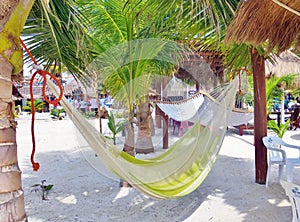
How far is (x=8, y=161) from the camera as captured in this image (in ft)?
2.68

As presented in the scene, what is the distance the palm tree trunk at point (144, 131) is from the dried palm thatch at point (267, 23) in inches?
70.3

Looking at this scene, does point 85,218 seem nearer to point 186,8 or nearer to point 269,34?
point 186,8

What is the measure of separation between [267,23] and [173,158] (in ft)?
3.93

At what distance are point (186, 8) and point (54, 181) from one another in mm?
2168

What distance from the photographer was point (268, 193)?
8.00 ft

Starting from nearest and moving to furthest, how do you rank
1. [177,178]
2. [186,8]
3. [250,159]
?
1. [186,8]
2. [177,178]
3. [250,159]

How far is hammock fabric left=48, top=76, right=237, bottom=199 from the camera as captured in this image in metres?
1.63

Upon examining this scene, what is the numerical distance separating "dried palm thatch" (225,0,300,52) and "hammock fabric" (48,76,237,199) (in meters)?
0.70

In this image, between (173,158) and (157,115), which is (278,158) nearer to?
(173,158)

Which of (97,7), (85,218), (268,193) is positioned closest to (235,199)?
(268,193)

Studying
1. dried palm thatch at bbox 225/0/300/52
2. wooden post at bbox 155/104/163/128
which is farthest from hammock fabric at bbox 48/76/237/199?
wooden post at bbox 155/104/163/128

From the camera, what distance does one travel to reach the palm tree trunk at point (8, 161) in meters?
0.79

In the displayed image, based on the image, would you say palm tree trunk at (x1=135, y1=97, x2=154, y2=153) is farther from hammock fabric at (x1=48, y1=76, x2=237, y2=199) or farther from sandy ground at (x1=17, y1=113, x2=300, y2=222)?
hammock fabric at (x1=48, y1=76, x2=237, y2=199)

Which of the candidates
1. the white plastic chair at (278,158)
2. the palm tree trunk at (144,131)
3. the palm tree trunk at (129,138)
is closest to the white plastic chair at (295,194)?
the white plastic chair at (278,158)
